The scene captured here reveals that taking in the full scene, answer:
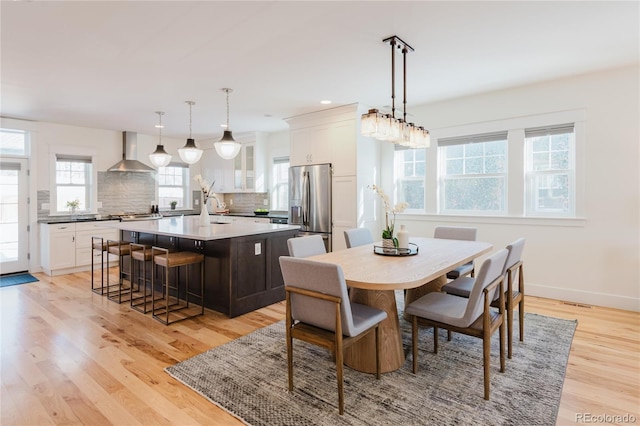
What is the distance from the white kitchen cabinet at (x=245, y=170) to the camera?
702 centimetres

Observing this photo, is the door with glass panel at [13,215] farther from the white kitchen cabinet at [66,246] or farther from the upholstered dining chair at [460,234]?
the upholstered dining chair at [460,234]

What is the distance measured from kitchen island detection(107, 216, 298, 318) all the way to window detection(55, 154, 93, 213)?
2.92 meters

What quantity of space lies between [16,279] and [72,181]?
186 centimetres

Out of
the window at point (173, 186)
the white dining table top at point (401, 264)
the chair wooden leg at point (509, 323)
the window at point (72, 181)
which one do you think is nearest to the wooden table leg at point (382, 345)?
the white dining table top at point (401, 264)

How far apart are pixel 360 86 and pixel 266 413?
11.6ft

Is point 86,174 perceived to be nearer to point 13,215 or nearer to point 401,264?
point 13,215

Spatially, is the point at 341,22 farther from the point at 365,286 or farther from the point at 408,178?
the point at 408,178

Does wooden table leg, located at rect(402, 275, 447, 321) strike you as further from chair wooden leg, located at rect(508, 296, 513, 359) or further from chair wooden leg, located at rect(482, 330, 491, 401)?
chair wooden leg, located at rect(482, 330, 491, 401)

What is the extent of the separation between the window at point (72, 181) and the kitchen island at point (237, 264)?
292 cm

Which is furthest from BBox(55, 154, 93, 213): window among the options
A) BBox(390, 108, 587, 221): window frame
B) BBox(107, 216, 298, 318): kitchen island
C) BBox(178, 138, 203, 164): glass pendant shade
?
BBox(390, 108, 587, 221): window frame

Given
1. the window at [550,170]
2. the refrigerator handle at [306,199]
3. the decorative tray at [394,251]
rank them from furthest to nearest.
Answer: the refrigerator handle at [306,199], the window at [550,170], the decorative tray at [394,251]

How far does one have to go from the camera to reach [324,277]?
193 centimetres

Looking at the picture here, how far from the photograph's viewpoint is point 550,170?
4.20 m

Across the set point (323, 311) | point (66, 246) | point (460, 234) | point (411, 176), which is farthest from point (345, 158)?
point (66, 246)
